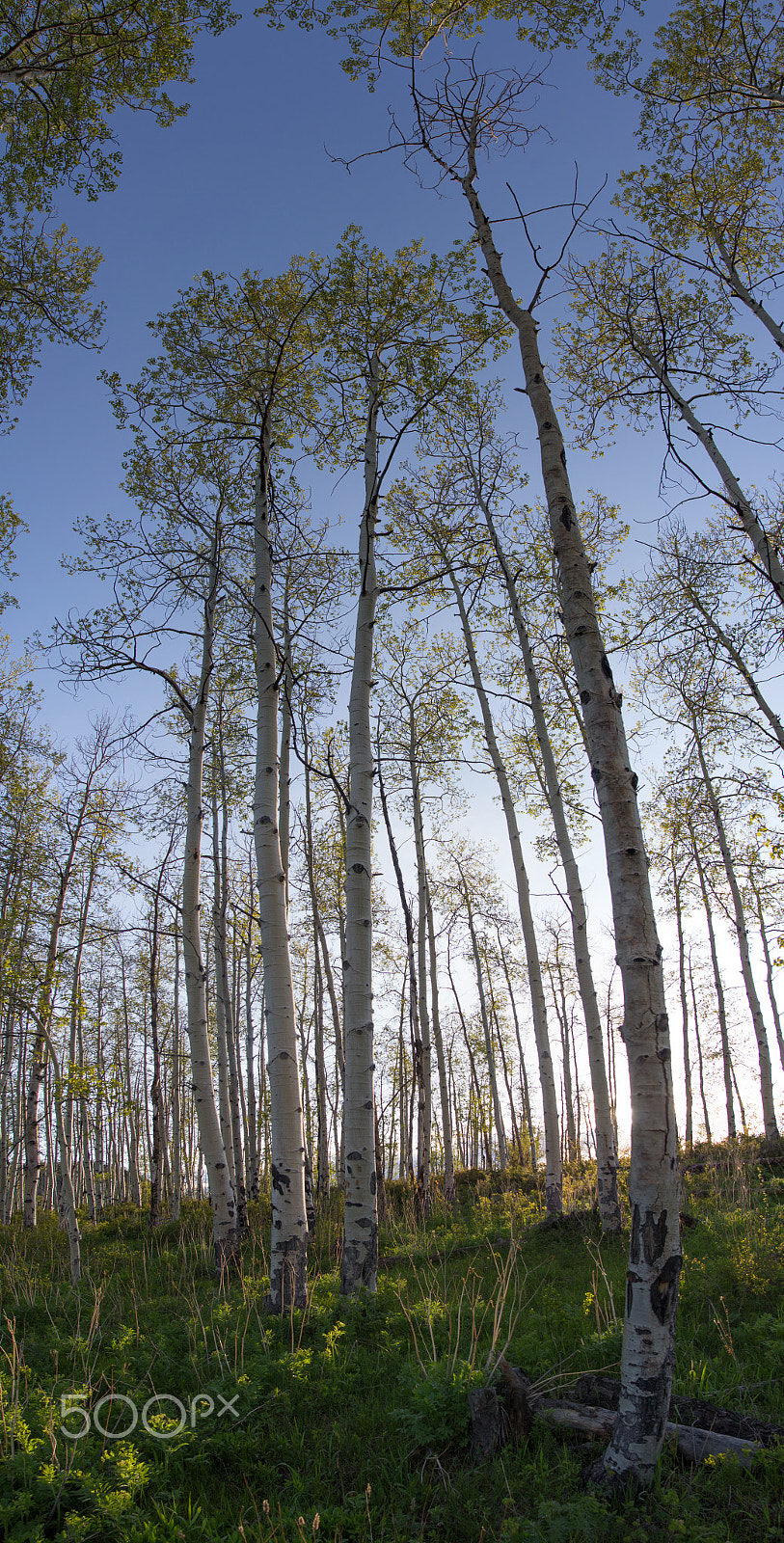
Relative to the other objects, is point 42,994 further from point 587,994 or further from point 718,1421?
point 718,1421

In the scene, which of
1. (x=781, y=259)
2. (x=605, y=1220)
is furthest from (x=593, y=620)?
(x=781, y=259)

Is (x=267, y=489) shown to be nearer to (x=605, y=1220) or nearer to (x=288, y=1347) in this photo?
(x=288, y=1347)

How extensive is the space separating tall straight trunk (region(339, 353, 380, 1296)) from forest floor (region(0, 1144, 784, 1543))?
397 millimetres

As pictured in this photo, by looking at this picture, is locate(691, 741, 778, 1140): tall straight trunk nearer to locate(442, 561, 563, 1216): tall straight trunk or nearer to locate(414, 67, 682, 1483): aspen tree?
locate(442, 561, 563, 1216): tall straight trunk

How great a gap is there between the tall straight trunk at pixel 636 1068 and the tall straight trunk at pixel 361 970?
2664 millimetres

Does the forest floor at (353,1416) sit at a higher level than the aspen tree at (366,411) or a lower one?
lower

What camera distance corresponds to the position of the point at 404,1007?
19.0 m

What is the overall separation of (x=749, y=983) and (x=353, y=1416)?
13.5 metres

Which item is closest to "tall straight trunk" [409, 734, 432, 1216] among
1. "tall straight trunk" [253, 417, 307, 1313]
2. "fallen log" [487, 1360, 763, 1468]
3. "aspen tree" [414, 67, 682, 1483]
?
"tall straight trunk" [253, 417, 307, 1313]

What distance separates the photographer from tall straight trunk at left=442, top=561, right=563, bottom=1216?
29.7 ft

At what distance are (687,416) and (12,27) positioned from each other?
7883mm

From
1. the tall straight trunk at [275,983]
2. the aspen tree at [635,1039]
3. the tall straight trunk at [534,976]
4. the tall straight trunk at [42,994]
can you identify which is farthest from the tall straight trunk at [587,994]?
the tall straight trunk at [42,994]

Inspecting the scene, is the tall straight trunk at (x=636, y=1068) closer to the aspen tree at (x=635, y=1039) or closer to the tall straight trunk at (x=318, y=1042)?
the aspen tree at (x=635, y=1039)

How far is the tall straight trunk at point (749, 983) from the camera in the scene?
45.6 ft
